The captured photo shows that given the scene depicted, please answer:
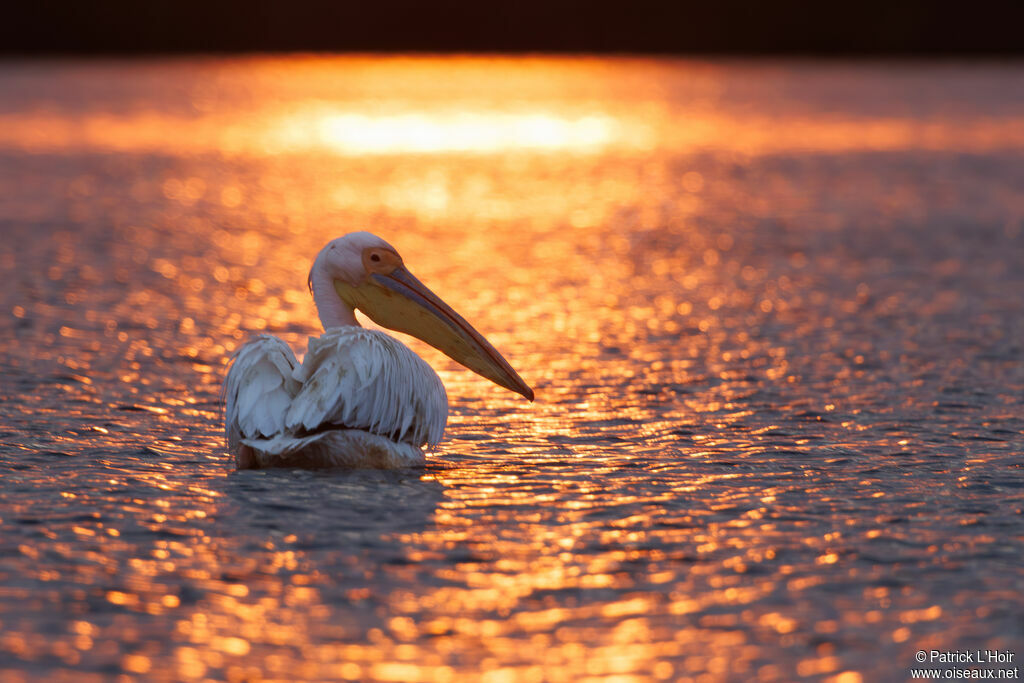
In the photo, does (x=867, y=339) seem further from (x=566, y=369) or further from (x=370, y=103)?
(x=370, y=103)

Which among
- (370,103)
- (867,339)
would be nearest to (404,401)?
(867,339)

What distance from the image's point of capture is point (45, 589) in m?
4.65

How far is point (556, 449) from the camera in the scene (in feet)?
21.3

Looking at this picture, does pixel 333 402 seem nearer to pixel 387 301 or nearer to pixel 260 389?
pixel 260 389

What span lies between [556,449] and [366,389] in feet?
3.36

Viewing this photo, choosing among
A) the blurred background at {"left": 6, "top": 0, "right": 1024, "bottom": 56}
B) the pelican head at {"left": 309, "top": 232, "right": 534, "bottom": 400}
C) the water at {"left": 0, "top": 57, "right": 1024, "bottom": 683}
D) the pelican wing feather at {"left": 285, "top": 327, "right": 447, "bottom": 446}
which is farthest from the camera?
the blurred background at {"left": 6, "top": 0, "right": 1024, "bottom": 56}

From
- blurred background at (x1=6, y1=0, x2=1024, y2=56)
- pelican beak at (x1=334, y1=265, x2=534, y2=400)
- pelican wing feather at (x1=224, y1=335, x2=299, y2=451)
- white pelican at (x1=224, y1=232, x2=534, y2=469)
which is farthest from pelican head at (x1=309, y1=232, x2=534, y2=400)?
blurred background at (x1=6, y1=0, x2=1024, y2=56)

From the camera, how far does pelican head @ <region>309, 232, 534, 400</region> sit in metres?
6.46

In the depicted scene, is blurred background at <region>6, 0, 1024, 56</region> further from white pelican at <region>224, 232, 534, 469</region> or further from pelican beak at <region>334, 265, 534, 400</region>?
white pelican at <region>224, 232, 534, 469</region>

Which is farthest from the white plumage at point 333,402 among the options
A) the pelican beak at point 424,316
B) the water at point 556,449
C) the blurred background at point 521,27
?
the blurred background at point 521,27

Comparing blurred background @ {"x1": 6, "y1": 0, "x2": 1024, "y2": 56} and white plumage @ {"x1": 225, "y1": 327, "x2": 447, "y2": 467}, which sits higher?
blurred background @ {"x1": 6, "y1": 0, "x2": 1024, "y2": 56}

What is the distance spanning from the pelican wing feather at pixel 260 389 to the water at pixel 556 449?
0.21 meters

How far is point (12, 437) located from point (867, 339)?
4.73 metres

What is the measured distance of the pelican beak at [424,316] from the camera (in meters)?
6.49
